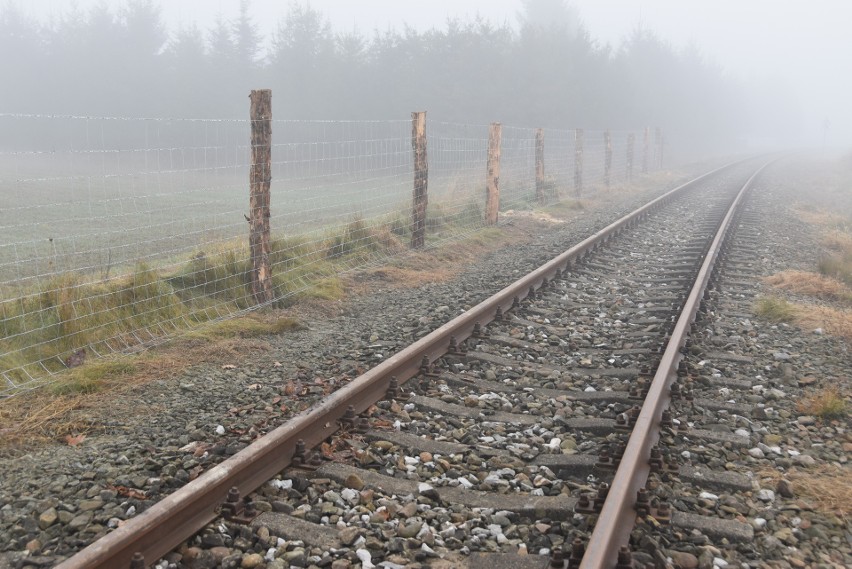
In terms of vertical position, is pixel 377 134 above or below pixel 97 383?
above

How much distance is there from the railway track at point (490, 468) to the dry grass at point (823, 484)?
9.2 inches

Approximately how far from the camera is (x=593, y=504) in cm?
381

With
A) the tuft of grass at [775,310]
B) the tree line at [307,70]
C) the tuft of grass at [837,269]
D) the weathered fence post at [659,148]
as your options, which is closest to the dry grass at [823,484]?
the tuft of grass at [775,310]

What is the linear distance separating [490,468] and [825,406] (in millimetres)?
2367

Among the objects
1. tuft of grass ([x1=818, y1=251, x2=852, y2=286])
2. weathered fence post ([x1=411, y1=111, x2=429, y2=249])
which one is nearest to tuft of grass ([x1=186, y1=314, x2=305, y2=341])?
weathered fence post ([x1=411, y1=111, x2=429, y2=249])

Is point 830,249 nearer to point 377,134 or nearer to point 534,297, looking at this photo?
point 534,297

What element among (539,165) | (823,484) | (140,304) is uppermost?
(539,165)

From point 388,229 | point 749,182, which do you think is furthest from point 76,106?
point 388,229

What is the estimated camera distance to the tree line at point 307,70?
1679 inches

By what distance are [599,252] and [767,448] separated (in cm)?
741

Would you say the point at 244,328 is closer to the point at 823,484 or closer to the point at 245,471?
the point at 245,471

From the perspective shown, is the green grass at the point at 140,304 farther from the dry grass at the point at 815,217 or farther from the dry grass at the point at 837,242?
the dry grass at the point at 815,217

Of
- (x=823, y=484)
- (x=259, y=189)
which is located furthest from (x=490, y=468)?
(x=259, y=189)

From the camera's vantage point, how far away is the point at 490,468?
14.4ft
